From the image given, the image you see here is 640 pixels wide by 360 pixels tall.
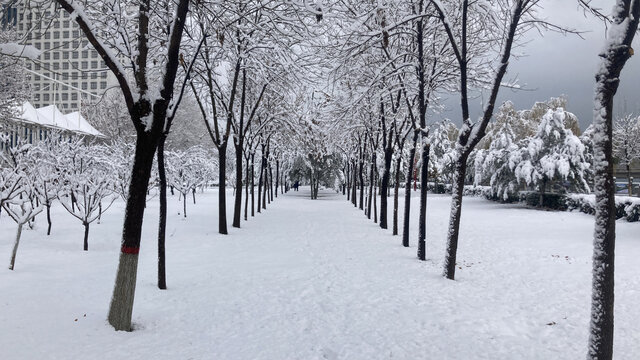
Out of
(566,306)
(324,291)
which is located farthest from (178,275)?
(566,306)

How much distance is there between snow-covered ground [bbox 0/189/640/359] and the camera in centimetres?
498

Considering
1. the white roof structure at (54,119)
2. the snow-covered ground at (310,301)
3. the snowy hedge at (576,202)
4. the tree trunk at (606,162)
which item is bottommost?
the snow-covered ground at (310,301)

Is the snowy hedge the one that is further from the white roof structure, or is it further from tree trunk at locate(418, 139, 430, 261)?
the white roof structure

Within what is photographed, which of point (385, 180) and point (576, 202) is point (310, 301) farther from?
point (576, 202)

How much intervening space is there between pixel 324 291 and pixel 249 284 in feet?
4.81

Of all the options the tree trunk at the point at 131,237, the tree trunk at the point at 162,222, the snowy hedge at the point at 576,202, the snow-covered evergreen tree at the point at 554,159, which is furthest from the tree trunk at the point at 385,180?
the snow-covered evergreen tree at the point at 554,159

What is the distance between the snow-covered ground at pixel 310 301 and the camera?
4.98 meters

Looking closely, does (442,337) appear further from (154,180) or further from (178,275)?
(154,180)

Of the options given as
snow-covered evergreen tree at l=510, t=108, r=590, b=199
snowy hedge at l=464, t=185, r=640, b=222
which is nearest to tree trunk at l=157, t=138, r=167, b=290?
snowy hedge at l=464, t=185, r=640, b=222

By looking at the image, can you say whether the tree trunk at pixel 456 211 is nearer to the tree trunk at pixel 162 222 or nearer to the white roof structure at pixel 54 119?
the tree trunk at pixel 162 222

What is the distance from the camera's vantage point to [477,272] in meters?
9.62

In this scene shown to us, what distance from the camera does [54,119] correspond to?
35188mm

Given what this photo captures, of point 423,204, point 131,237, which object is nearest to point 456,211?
point 423,204

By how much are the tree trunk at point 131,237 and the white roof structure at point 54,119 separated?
31.5 metres
